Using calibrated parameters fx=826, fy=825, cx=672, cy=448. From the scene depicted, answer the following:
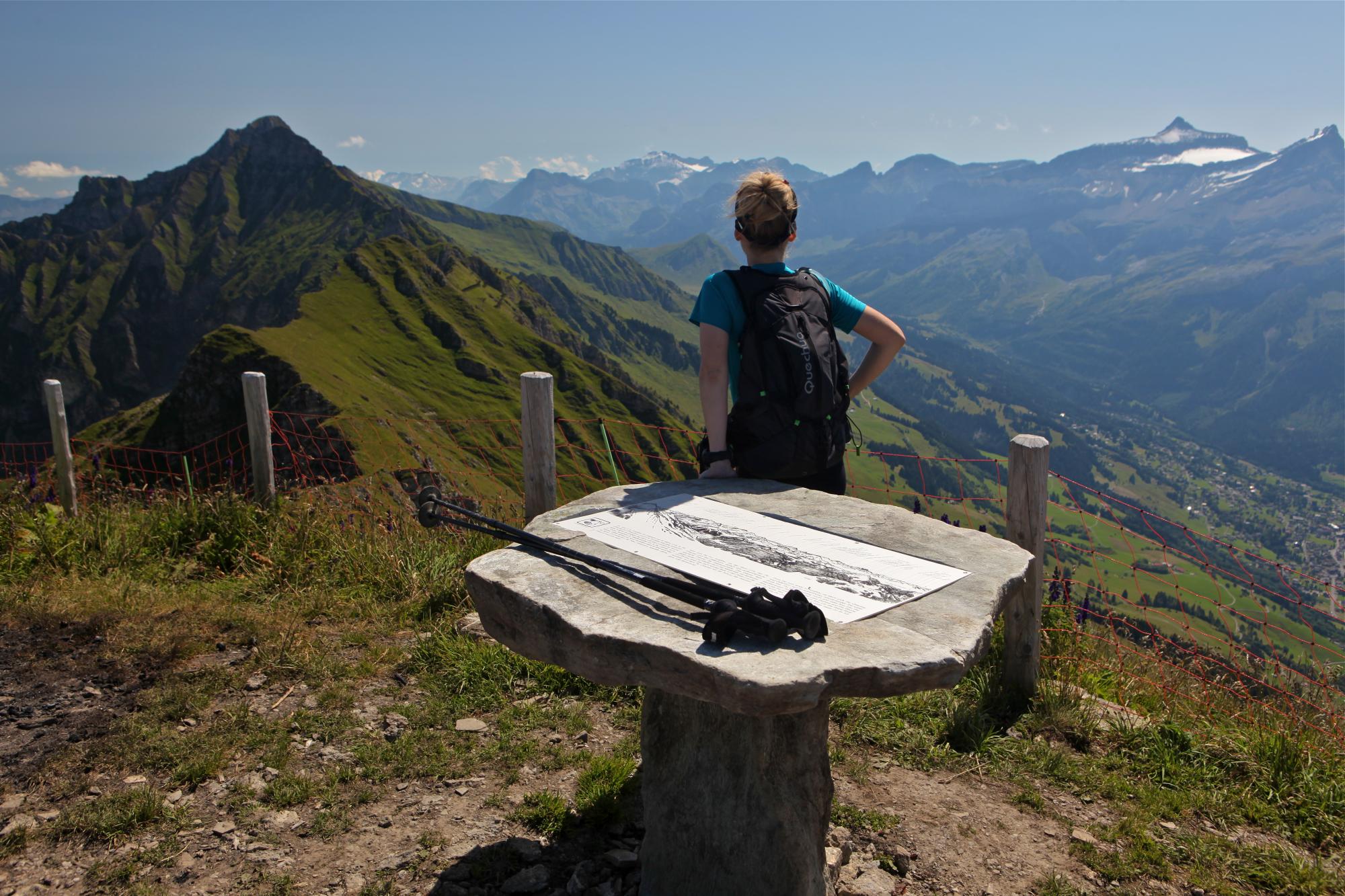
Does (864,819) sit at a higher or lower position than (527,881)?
lower

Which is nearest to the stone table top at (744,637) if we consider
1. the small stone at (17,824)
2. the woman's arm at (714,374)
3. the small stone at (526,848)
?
the woman's arm at (714,374)

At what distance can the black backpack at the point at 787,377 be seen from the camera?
4.75 metres

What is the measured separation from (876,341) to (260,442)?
6804 millimetres

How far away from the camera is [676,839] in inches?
162

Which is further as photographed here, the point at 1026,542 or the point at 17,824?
the point at 1026,542

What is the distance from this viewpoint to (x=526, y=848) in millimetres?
4523

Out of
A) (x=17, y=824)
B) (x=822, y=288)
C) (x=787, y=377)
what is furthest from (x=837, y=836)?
(x=17, y=824)

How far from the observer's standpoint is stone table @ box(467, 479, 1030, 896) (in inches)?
122

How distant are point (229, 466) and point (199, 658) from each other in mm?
3528

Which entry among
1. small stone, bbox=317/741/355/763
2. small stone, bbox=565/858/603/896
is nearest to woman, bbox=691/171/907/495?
small stone, bbox=565/858/603/896

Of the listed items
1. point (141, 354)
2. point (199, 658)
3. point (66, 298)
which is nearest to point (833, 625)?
point (199, 658)

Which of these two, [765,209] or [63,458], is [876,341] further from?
[63,458]

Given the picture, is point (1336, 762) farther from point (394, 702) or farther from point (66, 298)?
point (66, 298)

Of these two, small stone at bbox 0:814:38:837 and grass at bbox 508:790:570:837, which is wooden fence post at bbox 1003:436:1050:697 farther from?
small stone at bbox 0:814:38:837
